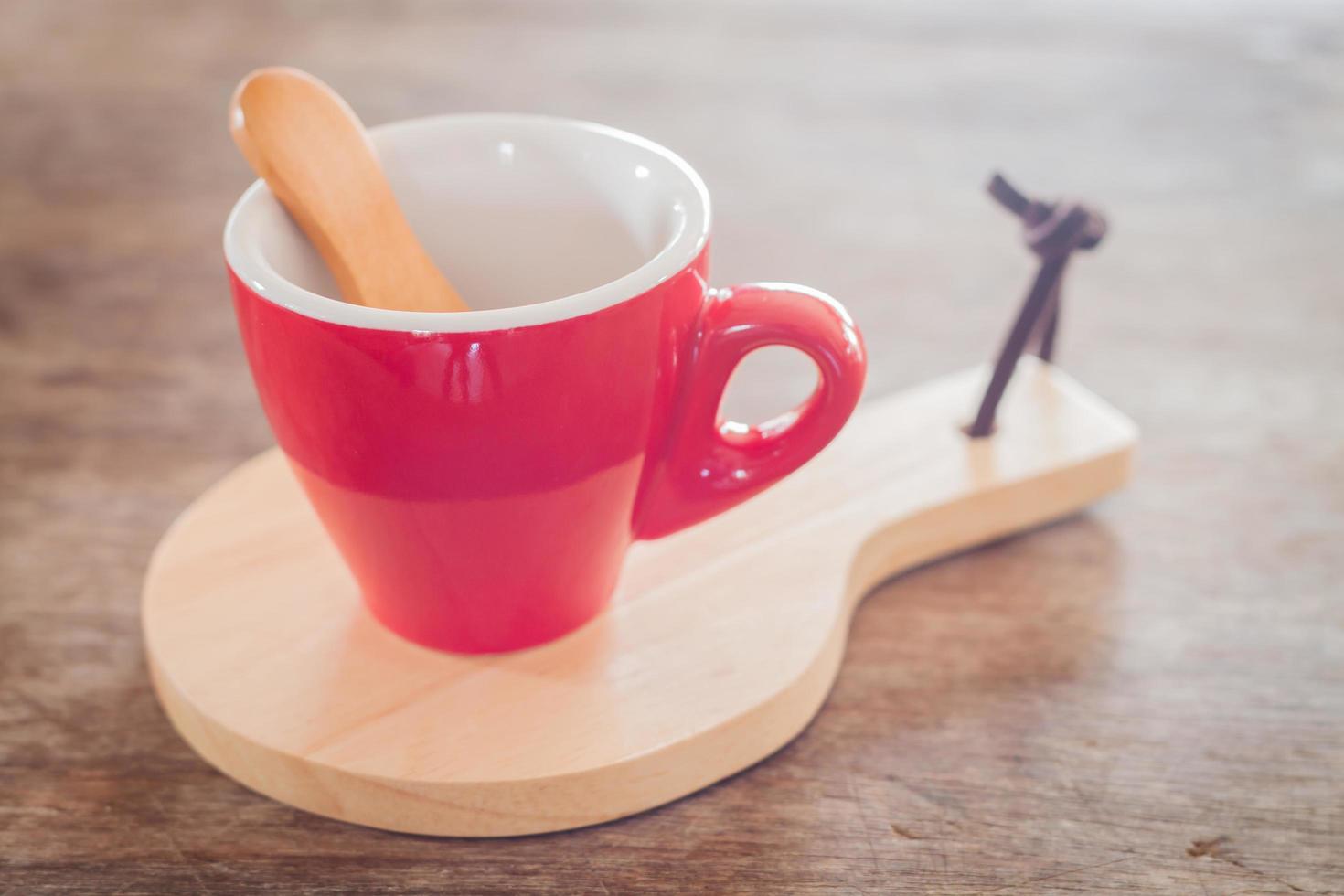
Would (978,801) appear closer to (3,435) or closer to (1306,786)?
(1306,786)

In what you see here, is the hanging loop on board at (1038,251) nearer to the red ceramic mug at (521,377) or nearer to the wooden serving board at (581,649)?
the wooden serving board at (581,649)

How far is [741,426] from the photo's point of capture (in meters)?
0.43

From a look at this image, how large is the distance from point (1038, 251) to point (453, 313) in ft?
0.86

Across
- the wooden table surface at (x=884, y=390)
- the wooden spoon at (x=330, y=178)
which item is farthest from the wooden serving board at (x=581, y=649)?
the wooden spoon at (x=330, y=178)

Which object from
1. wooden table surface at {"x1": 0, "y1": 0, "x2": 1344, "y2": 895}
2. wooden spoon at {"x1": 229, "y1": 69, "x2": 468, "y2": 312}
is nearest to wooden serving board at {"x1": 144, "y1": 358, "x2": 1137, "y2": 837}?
wooden table surface at {"x1": 0, "y1": 0, "x2": 1344, "y2": 895}

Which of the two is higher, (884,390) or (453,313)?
(453,313)

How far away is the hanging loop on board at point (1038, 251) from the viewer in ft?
1.64

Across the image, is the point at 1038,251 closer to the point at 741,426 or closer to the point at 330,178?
the point at 741,426

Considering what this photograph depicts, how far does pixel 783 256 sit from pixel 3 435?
41cm

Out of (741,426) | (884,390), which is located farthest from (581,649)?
(884,390)

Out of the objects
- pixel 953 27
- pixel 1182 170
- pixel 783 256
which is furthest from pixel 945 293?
pixel 953 27

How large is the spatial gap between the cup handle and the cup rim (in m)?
0.02

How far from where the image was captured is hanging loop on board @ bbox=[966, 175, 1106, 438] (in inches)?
19.7

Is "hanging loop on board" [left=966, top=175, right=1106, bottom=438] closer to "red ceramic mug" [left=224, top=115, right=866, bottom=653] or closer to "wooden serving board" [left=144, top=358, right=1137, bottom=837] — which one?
"wooden serving board" [left=144, top=358, right=1137, bottom=837]
